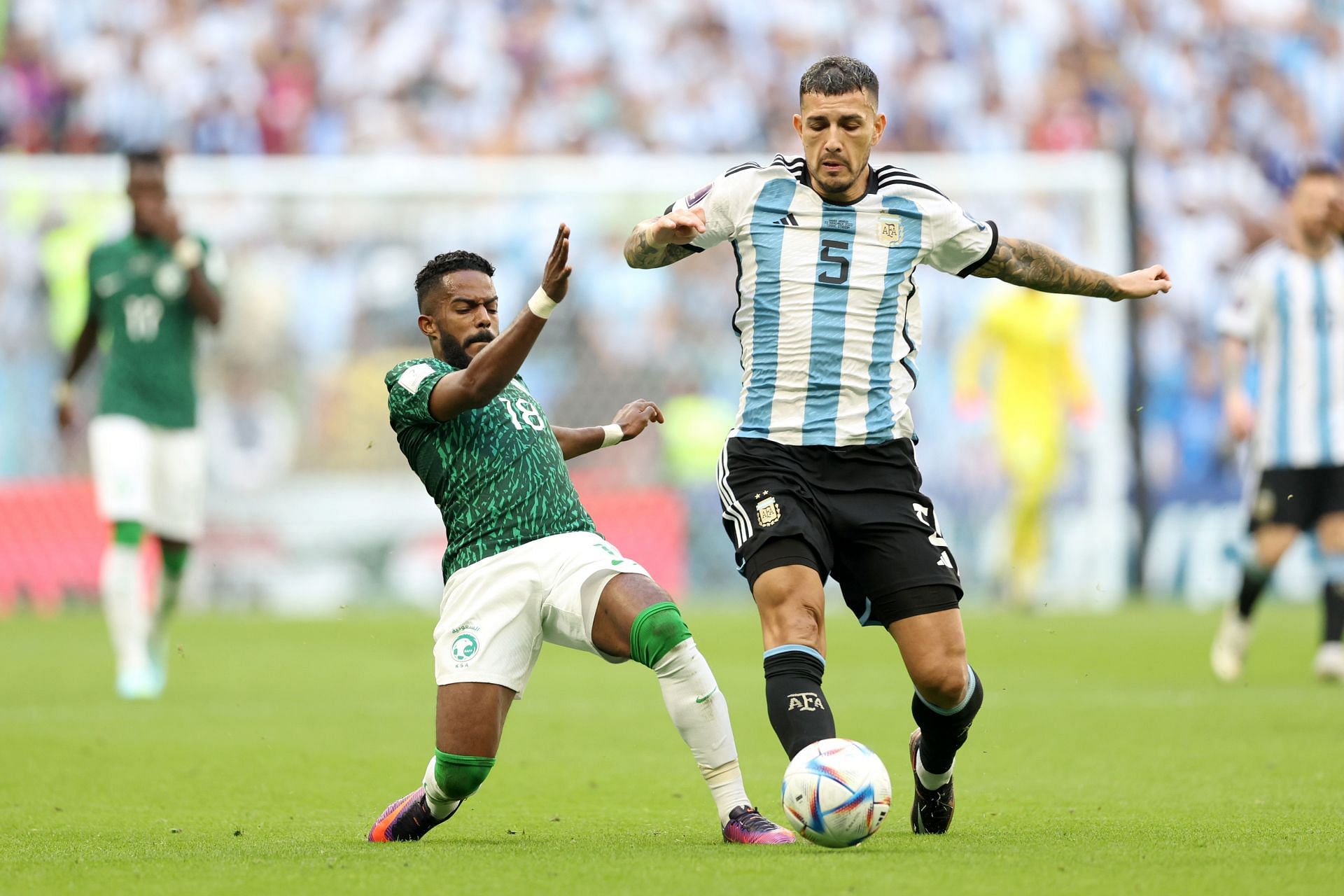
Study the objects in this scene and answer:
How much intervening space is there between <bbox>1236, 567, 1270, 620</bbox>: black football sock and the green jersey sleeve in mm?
5995

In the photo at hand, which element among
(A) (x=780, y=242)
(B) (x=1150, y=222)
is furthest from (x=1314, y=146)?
(A) (x=780, y=242)

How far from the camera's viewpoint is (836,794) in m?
4.40

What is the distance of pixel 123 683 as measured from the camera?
9.80 meters

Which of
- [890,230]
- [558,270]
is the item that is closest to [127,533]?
[558,270]

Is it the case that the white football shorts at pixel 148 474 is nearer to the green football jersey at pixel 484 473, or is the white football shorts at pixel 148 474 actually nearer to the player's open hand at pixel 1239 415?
the green football jersey at pixel 484 473

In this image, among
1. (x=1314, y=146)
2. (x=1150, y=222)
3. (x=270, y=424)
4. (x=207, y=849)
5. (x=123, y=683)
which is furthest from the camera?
(x=1314, y=146)

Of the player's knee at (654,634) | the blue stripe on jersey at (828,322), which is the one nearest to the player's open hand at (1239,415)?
the blue stripe on jersey at (828,322)

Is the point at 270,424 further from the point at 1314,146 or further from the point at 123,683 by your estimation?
the point at 1314,146

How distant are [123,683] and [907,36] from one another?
1327 cm

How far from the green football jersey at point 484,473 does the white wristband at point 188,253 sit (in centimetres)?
488

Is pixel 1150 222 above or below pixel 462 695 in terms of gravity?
above

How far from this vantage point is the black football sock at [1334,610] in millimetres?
9734

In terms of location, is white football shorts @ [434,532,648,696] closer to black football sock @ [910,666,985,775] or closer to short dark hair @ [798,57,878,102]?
black football sock @ [910,666,985,775]

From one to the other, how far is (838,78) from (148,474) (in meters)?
6.02
